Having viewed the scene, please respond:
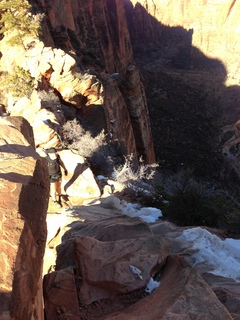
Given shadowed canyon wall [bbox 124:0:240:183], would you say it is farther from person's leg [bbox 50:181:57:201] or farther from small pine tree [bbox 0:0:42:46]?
person's leg [bbox 50:181:57:201]

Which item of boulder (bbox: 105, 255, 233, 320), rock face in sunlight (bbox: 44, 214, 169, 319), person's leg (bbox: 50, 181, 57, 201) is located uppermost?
person's leg (bbox: 50, 181, 57, 201)

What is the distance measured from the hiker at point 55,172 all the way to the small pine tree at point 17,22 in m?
7.88

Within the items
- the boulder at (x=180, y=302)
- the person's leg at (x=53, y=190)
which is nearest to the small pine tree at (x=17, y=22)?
the person's leg at (x=53, y=190)

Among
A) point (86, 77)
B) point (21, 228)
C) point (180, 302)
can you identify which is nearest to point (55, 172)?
point (21, 228)

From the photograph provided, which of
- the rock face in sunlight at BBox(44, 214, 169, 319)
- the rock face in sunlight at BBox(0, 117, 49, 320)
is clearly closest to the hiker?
the rock face in sunlight at BBox(44, 214, 169, 319)

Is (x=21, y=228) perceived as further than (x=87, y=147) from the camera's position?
No

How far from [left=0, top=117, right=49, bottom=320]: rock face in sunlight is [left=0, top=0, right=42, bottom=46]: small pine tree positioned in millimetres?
11495

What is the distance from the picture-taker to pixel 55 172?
7824mm

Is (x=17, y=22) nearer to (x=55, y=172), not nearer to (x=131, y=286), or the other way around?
(x=55, y=172)

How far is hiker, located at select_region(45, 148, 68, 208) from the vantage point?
7719 mm

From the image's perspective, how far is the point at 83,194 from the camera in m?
8.37

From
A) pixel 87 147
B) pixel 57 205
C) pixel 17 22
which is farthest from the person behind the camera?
pixel 17 22

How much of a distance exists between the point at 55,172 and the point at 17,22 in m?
9.50

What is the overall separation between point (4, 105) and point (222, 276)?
10.0 meters
